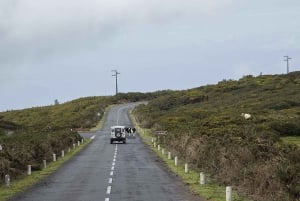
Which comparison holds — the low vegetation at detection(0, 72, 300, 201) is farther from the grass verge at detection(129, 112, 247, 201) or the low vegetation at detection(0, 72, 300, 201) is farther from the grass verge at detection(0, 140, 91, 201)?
the grass verge at detection(0, 140, 91, 201)

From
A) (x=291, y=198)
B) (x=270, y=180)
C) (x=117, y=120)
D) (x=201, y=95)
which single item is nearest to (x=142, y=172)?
(x=270, y=180)

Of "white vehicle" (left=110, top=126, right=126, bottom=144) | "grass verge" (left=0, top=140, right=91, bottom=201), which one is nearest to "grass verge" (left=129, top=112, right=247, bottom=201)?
"grass verge" (left=0, top=140, right=91, bottom=201)

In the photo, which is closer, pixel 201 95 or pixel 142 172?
pixel 142 172

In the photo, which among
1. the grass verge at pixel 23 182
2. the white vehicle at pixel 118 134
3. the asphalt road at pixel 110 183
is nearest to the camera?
the asphalt road at pixel 110 183

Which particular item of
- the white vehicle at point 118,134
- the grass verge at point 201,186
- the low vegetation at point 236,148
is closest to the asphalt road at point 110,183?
the grass verge at point 201,186

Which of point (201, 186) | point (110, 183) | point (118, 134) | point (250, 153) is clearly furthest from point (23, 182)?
point (118, 134)

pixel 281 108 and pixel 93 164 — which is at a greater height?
pixel 281 108

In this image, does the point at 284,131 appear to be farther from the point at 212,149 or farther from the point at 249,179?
the point at 249,179

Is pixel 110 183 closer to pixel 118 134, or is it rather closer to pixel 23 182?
pixel 23 182

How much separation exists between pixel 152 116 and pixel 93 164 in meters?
60.0

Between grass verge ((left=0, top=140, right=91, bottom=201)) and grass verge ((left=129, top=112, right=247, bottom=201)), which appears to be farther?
grass verge ((left=0, top=140, right=91, bottom=201))

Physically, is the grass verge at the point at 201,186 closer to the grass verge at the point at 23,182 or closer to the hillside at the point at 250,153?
the hillside at the point at 250,153

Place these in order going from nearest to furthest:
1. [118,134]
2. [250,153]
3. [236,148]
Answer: [250,153] → [236,148] → [118,134]

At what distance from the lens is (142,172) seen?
3222 cm
